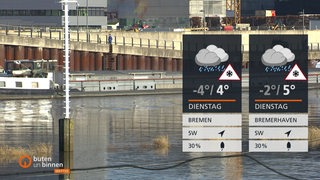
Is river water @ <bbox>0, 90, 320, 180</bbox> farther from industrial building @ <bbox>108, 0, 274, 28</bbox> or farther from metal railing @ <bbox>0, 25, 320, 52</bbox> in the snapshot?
industrial building @ <bbox>108, 0, 274, 28</bbox>

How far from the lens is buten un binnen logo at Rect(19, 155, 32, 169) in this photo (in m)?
46.5

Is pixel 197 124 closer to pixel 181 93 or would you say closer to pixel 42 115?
pixel 42 115

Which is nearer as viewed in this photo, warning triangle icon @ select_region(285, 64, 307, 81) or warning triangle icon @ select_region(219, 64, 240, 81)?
warning triangle icon @ select_region(219, 64, 240, 81)

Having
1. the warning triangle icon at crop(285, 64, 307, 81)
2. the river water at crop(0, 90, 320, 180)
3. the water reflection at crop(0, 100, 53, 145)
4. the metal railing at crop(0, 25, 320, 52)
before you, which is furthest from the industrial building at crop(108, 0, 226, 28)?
the water reflection at crop(0, 100, 53, 145)

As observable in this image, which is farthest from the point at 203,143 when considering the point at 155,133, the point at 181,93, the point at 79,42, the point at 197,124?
the point at 79,42

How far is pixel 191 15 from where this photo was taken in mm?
190500

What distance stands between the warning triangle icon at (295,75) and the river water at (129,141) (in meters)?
4.44

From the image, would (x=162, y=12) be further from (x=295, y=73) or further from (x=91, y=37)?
(x=295, y=73)

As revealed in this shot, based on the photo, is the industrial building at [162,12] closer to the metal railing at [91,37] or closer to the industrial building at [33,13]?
the industrial building at [33,13]

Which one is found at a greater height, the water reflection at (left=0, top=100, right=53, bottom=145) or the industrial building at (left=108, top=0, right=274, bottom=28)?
the industrial building at (left=108, top=0, right=274, bottom=28)

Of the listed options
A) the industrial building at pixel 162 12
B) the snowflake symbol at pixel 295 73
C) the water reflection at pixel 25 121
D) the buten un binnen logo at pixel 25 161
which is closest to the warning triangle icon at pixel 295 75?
the snowflake symbol at pixel 295 73

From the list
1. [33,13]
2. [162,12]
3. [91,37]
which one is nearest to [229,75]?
[91,37]

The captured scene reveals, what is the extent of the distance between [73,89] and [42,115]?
21917 mm

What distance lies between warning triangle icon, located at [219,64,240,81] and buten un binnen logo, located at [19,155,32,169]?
4352 cm
